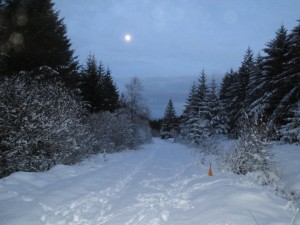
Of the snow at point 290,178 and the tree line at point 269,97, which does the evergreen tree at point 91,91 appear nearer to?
the tree line at point 269,97

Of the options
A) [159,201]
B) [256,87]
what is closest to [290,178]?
[159,201]

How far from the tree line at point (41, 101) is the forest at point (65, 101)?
0.04 metres

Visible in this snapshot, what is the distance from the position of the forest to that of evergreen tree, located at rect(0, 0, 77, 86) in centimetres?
5

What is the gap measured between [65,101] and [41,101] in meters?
2.88

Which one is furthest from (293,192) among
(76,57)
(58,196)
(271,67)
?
(76,57)

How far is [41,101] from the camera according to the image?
41.0 feet

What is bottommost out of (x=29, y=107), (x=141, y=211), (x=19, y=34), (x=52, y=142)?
(x=141, y=211)

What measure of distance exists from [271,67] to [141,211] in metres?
22.3

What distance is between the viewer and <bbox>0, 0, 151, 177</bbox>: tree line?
37.2 feet

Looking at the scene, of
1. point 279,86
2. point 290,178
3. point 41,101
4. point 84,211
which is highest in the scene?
point 279,86

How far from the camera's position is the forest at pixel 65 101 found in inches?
450

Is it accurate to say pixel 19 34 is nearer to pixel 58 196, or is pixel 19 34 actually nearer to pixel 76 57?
pixel 76 57

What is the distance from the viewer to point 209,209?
22.0ft

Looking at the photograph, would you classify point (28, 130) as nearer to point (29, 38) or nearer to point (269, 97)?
point (29, 38)
